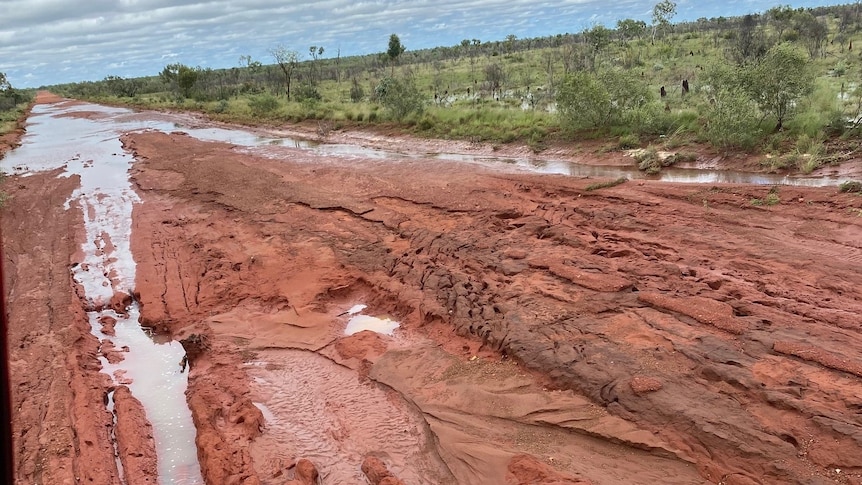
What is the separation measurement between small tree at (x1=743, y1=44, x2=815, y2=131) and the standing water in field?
15.5 m

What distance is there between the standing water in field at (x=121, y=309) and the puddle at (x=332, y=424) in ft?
2.78

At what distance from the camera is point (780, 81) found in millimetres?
14867

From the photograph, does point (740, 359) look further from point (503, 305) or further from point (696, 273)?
point (503, 305)

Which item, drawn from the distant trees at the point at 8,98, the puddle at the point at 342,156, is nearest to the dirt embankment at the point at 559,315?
the puddle at the point at 342,156

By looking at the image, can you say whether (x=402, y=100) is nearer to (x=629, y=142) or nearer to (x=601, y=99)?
(x=601, y=99)

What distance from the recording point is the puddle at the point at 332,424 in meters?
5.35

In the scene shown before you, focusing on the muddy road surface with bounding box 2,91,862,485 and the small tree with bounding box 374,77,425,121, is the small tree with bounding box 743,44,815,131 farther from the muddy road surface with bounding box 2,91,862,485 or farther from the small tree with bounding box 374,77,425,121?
the small tree with bounding box 374,77,425,121

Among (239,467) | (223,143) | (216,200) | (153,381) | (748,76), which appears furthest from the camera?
(223,143)

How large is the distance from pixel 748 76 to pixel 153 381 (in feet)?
52.9

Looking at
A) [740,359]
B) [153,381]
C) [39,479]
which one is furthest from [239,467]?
[740,359]

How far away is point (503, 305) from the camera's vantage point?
7.46 metres

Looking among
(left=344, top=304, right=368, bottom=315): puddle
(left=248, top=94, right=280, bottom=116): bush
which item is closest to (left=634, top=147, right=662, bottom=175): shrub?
(left=344, top=304, right=368, bottom=315): puddle

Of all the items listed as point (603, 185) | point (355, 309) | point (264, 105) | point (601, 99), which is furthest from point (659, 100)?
point (264, 105)

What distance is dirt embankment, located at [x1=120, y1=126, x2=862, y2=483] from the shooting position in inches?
197
